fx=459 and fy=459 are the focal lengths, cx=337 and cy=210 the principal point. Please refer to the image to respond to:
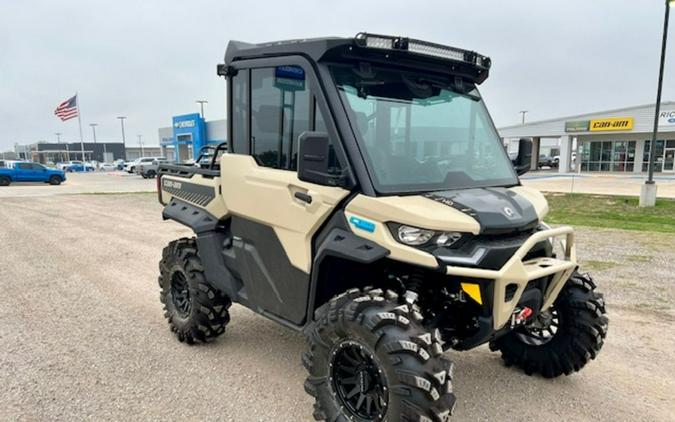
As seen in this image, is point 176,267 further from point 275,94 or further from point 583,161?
point 583,161

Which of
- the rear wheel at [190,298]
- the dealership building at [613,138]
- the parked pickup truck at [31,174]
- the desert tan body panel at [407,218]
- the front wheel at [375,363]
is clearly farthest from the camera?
the dealership building at [613,138]

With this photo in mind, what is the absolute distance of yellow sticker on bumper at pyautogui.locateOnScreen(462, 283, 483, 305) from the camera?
2547 mm

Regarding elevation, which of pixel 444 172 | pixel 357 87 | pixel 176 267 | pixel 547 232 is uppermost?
pixel 357 87

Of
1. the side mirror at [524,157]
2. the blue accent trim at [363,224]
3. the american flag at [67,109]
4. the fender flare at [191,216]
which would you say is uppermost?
the american flag at [67,109]

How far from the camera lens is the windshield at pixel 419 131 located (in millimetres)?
2818

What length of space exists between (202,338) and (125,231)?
7338 mm

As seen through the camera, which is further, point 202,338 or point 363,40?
point 202,338

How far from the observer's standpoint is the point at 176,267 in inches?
174

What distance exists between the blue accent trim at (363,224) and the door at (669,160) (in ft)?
132

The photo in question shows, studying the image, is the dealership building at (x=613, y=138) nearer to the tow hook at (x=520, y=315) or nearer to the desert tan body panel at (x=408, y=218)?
the tow hook at (x=520, y=315)

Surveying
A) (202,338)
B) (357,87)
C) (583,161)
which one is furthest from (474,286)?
(583,161)

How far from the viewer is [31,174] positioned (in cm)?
2973

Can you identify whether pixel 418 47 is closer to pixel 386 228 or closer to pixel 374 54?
pixel 374 54

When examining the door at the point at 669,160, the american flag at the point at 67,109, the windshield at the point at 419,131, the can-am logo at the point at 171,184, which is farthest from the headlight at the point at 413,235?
the american flag at the point at 67,109
